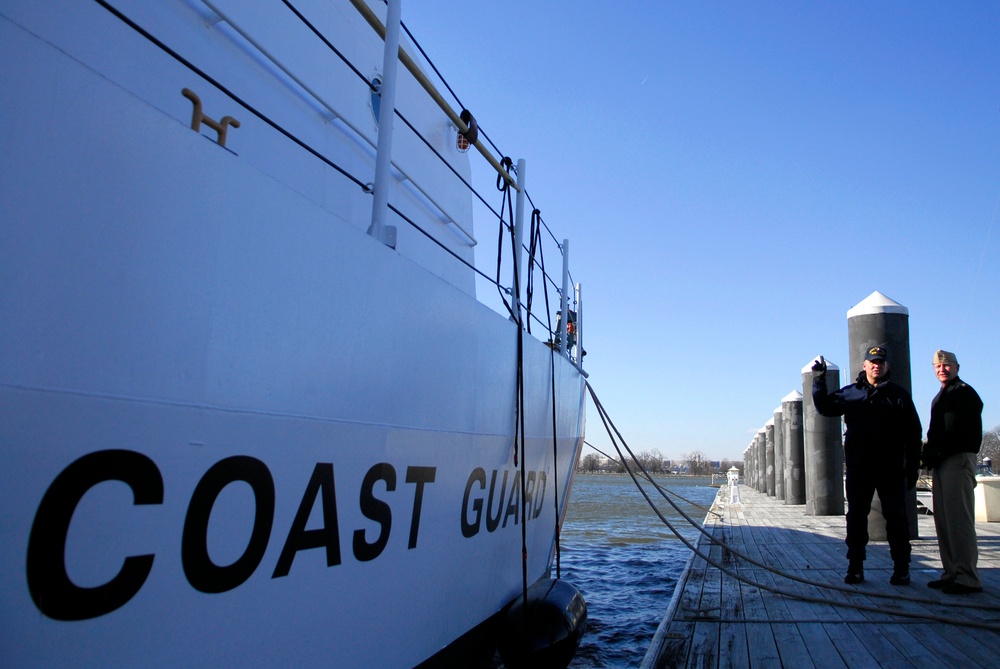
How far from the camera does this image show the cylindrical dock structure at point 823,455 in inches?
415

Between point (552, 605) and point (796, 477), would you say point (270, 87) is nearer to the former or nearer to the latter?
point (552, 605)

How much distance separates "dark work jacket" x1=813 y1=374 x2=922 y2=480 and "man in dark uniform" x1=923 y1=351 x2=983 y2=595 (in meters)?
0.13

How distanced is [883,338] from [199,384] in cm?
674

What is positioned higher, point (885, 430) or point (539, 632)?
point (885, 430)

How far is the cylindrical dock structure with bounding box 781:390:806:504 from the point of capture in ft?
44.2

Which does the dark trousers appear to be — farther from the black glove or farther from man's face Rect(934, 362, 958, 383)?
man's face Rect(934, 362, 958, 383)

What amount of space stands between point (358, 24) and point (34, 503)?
10.8 ft

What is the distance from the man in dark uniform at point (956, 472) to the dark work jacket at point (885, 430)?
13 cm

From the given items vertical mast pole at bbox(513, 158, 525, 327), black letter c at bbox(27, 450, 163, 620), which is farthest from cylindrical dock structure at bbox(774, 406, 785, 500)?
black letter c at bbox(27, 450, 163, 620)

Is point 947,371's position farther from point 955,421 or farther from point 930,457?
point 930,457

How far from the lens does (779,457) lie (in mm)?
18219

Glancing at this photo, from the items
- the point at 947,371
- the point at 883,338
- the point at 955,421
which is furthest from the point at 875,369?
the point at 883,338

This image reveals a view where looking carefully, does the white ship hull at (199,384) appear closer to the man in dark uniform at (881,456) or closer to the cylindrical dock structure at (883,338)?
the man in dark uniform at (881,456)

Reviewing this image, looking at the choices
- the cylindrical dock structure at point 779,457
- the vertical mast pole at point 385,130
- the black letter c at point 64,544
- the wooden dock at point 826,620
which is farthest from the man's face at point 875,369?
the cylindrical dock structure at point 779,457
